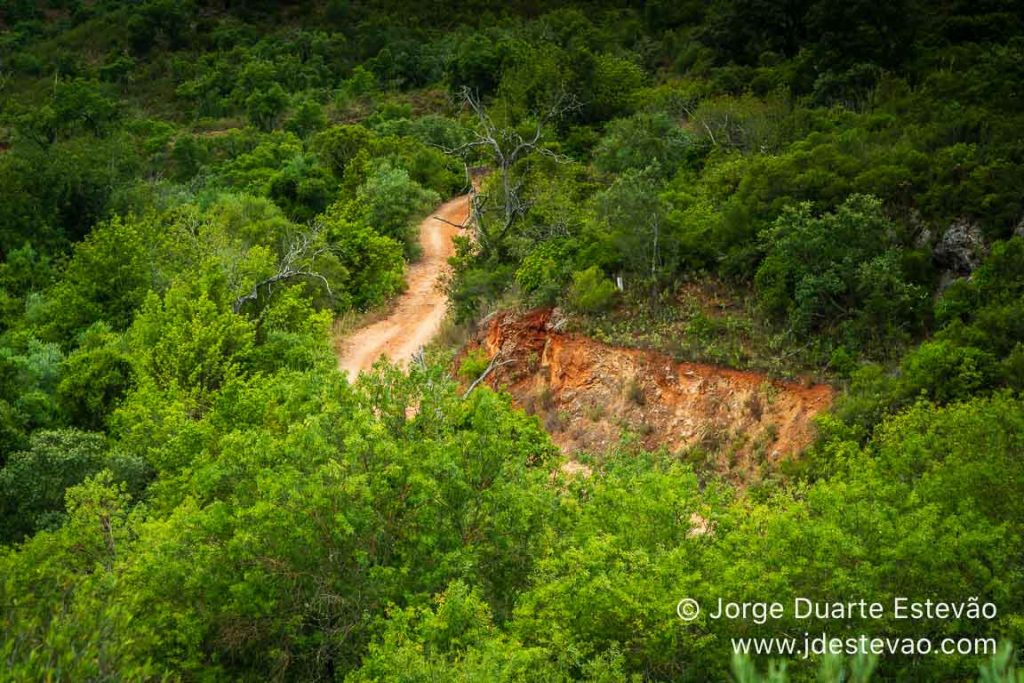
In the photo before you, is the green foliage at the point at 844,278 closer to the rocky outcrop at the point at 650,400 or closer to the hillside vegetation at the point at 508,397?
the hillside vegetation at the point at 508,397

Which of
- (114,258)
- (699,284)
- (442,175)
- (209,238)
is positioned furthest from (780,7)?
(114,258)

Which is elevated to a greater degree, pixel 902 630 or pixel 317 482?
pixel 317 482

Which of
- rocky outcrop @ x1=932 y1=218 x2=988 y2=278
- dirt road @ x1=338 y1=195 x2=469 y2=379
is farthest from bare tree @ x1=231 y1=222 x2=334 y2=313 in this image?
rocky outcrop @ x1=932 y1=218 x2=988 y2=278

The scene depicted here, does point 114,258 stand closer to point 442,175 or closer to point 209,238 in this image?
point 209,238

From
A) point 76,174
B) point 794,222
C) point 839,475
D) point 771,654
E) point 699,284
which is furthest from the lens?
point 76,174

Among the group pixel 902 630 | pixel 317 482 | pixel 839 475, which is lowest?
pixel 839 475

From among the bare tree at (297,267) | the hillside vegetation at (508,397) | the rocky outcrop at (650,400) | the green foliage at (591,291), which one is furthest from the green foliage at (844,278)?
the bare tree at (297,267)

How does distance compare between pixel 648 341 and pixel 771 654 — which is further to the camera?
pixel 648 341

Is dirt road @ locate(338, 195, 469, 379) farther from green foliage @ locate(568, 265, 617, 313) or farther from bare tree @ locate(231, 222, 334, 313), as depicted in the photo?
green foliage @ locate(568, 265, 617, 313)
